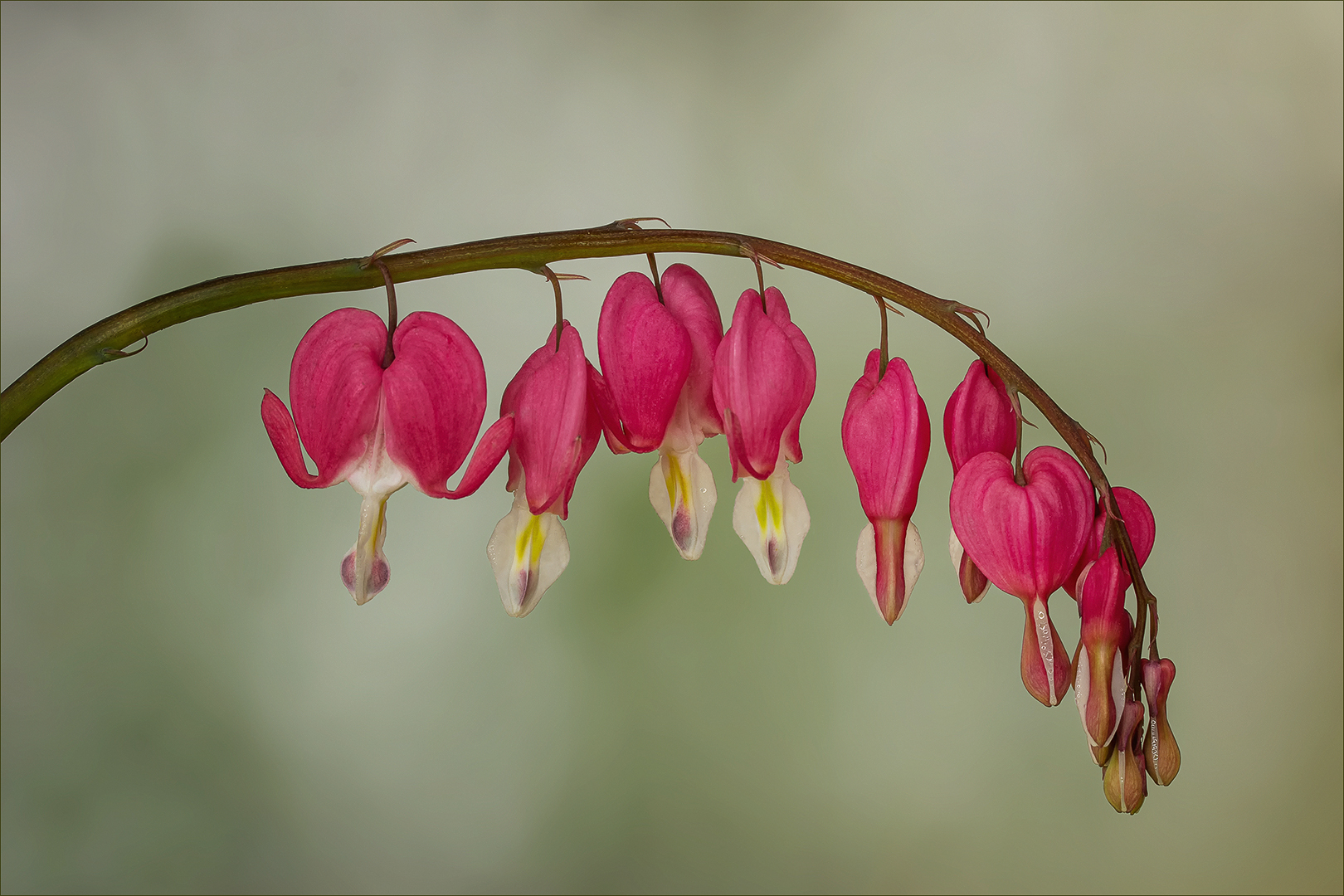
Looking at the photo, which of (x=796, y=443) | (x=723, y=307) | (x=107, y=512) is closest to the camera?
(x=796, y=443)

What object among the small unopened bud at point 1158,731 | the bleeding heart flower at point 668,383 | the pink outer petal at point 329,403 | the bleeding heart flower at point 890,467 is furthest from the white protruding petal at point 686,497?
the small unopened bud at point 1158,731

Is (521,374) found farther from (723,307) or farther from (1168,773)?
(723,307)

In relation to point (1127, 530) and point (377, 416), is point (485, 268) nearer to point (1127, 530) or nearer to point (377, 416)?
point (377, 416)

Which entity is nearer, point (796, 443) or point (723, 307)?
point (796, 443)

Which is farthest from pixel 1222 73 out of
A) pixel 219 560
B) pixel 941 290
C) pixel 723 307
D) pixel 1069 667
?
pixel 219 560

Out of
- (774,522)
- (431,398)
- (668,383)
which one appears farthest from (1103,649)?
(431,398)
